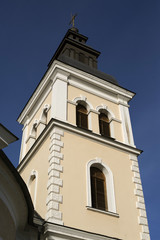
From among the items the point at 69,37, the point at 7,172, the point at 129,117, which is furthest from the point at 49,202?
the point at 69,37

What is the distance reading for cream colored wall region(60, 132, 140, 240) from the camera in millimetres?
12016

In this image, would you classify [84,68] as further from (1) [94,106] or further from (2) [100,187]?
(2) [100,187]

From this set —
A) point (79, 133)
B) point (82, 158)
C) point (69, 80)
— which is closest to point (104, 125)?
point (79, 133)

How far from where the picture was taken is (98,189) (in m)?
13.4

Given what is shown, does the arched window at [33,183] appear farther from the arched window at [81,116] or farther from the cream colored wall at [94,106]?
the arched window at [81,116]

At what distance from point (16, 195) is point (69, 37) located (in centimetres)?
1757

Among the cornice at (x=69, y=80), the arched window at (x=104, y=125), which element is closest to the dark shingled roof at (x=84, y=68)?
the cornice at (x=69, y=80)

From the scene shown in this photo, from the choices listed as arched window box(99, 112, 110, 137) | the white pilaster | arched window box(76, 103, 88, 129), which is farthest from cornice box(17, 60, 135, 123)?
arched window box(99, 112, 110, 137)

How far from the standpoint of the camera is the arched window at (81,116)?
15757mm

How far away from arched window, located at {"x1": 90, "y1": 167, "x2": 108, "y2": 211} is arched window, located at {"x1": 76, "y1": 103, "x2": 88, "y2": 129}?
2.39 meters

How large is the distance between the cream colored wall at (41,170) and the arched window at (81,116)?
1.90 metres

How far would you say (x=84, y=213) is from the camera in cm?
1212

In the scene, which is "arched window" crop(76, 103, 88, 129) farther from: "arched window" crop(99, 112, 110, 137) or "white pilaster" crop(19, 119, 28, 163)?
"white pilaster" crop(19, 119, 28, 163)

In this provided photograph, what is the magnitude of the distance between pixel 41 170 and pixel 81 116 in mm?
3457
